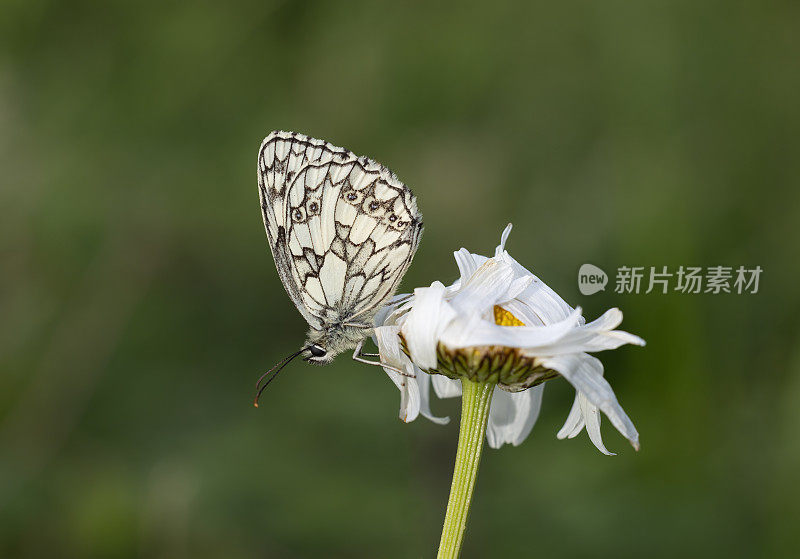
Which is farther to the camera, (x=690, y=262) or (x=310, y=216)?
(x=690, y=262)

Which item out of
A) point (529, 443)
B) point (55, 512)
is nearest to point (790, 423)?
point (529, 443)

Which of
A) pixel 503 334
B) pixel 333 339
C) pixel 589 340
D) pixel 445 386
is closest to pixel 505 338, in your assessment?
pixel 503 334

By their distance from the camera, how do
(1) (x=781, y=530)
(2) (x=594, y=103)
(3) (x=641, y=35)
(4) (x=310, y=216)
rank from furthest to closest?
(2) (x=594, y=103) < (3) (x=641, y=35) < (1) (x=781, y=530) < (4) (x=310, y=216)

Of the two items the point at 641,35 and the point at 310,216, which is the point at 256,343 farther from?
the point at 641,35

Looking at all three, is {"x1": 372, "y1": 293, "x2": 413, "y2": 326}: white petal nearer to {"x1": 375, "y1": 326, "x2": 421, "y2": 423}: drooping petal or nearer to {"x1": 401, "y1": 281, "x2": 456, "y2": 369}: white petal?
{"x1": 375, "y1": 326, "x2": 421, "y2": 423}: drooping petal

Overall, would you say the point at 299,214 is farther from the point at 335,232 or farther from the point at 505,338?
the point at 505,338

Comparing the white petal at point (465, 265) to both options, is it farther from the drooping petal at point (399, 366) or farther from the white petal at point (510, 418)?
the white petal at point (510, 418)

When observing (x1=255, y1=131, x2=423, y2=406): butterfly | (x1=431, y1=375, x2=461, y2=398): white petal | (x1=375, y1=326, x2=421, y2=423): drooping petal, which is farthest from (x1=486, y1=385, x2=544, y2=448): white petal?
(x1=255, y1=131, x2=423, y2=406): butterfly
